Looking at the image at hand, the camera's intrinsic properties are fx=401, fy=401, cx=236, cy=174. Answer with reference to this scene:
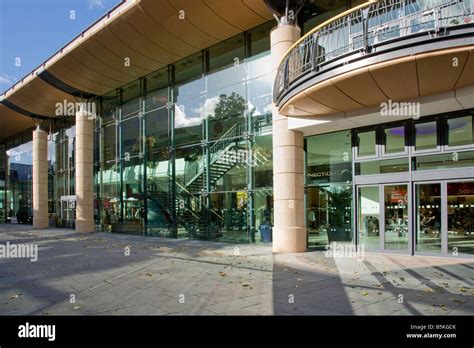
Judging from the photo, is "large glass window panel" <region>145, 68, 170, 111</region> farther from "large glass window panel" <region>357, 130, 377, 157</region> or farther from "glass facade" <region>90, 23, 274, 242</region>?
"large glass window panel" <region>357, 130, 377, 157</region>

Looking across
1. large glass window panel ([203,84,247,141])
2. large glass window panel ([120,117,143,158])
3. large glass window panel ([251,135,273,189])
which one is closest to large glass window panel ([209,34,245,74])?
large glass window panel ([203,84,247,141])

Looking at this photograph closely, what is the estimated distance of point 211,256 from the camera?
40.4ft

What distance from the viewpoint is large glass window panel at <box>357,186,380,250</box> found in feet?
40.1

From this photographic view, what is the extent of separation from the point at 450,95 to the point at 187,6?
380 inches

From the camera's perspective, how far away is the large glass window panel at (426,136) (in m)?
11.2

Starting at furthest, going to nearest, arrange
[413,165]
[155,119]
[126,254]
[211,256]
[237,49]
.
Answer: [155,119], [237,49], [126,254], [211,256], [413,165]

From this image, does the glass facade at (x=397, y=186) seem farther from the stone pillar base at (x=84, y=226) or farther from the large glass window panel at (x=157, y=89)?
the stone pillar base at (x=84, y=226)

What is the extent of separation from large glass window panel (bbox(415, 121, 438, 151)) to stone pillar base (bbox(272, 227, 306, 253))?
4.32 m

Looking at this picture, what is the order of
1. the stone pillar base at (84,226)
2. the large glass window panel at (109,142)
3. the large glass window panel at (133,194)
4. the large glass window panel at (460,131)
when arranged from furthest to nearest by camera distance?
1. the large glass window panel at (109,142)
2. the stone pillar base at (84,226)
3. the large glass window panel at (133,194)
4. the large glass window panel at (460,131)

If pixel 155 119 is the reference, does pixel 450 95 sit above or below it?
below

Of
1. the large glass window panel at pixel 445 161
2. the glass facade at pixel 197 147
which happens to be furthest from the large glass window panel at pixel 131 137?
the large glass window panel at pixel 445 161

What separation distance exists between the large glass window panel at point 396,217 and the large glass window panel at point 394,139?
1.09 metres
